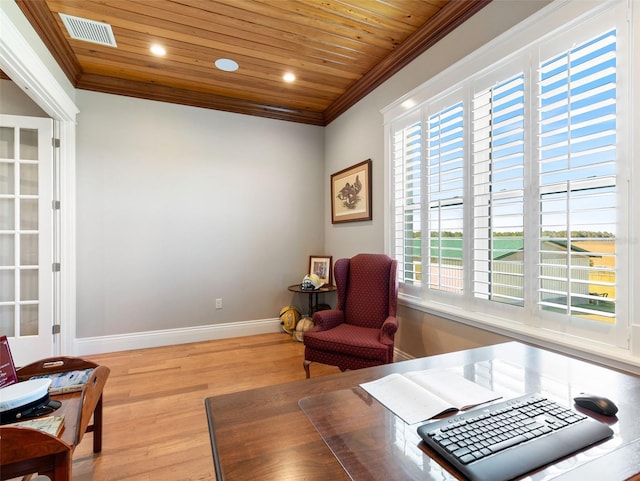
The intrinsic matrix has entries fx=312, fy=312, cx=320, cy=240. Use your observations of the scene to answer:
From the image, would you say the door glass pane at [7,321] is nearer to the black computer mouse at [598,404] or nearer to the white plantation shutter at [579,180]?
the black computer mouse at [598,404]

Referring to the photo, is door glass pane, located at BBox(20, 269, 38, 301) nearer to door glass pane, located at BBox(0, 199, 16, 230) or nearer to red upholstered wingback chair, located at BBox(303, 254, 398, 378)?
door glass pane, located at BBox(0, 199, 16, 230)

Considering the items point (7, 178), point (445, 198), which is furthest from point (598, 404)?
point (7, 178)

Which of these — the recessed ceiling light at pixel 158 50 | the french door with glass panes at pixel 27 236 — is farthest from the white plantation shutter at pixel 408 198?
the french door with glass panes at pixel 27 236

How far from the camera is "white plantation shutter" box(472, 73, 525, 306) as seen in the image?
1872 mm

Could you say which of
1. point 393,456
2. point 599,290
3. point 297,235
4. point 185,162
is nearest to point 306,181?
point 297,235

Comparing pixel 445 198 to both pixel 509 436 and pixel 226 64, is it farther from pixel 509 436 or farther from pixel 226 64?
pixel 226 64

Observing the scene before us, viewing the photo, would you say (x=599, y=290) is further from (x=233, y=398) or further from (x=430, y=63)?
(x=430, y=63)

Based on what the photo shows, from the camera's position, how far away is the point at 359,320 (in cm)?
276

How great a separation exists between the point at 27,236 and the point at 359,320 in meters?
3.18

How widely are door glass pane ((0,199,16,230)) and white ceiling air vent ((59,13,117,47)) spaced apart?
161 cm

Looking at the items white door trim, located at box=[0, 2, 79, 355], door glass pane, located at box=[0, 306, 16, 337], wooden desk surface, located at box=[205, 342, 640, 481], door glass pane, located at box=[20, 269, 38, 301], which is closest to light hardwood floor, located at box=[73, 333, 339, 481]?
white door trim, located at box=[0, 2, 79, 355]

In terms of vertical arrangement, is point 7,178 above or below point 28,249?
above

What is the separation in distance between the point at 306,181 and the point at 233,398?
345 centimetres

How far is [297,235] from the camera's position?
410cm
